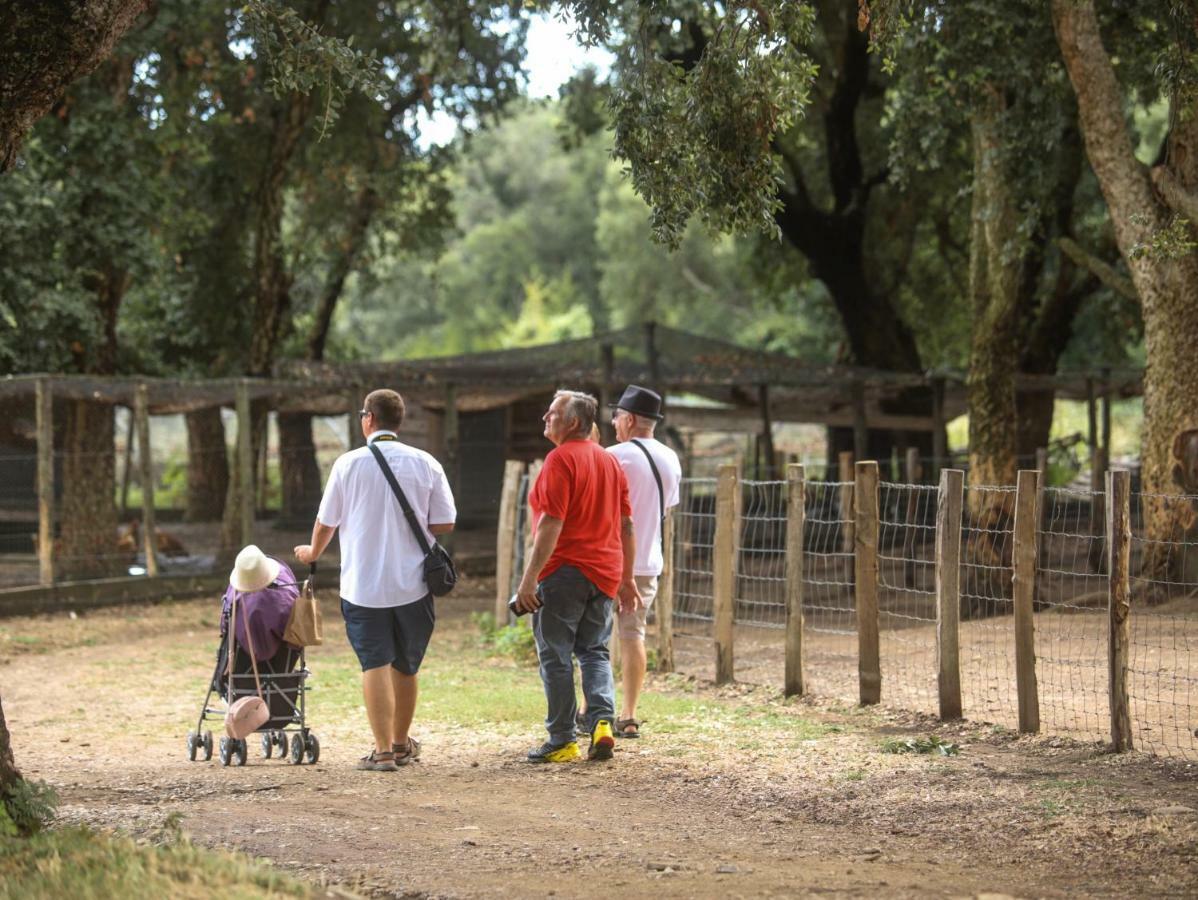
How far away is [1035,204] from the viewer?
16984 mm

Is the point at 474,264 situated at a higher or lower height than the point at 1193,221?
higher

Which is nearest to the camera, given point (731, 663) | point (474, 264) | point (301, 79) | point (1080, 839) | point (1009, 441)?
point (1080, 839)

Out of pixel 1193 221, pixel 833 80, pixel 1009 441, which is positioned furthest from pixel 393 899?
pixel 833 80

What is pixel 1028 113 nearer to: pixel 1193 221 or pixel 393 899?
pixel 1193 221

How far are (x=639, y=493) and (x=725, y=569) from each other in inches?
86.6

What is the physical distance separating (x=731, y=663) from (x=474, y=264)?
57552 millimetres

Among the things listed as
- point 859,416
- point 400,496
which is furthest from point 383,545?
point 859,416

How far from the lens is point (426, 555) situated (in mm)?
7512

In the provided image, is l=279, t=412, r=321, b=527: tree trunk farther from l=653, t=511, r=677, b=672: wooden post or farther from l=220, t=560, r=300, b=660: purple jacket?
l=220, t=560, r=300, b=660: purple jacket

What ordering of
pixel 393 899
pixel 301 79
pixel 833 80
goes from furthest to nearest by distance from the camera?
pixel 833 80
pixel 301 79
pixel 393 899

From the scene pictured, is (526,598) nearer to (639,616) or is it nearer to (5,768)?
(639,616)

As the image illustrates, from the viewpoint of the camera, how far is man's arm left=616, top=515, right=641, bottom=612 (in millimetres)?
8273

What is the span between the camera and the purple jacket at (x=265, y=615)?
A: 25.8 ft

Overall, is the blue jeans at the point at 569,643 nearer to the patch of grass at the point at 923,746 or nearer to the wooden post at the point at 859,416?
the patch of grass at the point at 923,746
